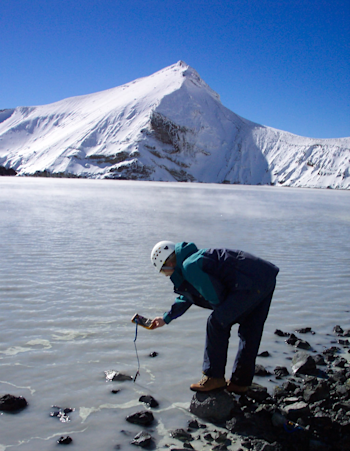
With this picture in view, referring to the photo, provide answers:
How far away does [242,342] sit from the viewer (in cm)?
360

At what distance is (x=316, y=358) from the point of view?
169 inches

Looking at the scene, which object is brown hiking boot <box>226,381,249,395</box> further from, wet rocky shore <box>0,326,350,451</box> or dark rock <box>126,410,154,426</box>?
dark rock <box>126,410,154,426</box>

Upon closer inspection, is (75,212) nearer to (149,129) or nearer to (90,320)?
(90,320)

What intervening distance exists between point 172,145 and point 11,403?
5088 inches

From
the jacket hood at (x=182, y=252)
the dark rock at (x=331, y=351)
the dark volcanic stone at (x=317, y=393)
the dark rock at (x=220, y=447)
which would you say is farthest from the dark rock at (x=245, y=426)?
the dark rock at (x=331, y=351)

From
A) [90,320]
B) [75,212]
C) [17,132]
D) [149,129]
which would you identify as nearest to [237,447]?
[90,320]

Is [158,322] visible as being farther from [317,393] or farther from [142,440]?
[317,393]

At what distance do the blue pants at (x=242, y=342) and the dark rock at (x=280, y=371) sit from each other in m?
0.58

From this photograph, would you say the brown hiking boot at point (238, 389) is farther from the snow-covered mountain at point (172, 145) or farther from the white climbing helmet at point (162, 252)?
the snow-covered mountain at point (172, 145)

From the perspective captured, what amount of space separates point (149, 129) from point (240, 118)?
4448 centimetres

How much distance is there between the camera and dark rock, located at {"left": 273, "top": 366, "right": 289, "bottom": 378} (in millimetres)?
4010

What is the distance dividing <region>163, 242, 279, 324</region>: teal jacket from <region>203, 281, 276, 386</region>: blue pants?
5.0 inches

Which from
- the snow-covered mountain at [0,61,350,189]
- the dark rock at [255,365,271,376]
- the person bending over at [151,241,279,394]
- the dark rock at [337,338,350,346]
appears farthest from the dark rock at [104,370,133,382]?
the snow-covered mountain at [0,61,350,189]

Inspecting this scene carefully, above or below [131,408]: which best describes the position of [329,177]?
above
